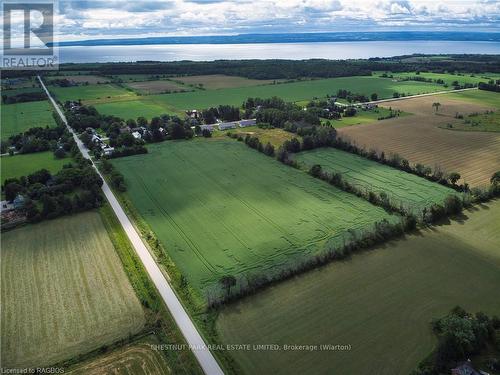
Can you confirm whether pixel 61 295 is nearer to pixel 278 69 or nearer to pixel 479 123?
pixel 479 123

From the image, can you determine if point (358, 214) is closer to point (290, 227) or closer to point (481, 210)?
point (290, 227)

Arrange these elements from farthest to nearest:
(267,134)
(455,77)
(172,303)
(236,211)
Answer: (455,77) → (267,134) → (236,211) → (172,303)

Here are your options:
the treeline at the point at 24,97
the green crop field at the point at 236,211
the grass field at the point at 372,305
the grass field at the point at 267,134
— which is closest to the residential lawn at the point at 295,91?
the grass field at the point at 267,134

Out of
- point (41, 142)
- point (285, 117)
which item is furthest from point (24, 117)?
point (285, 117)

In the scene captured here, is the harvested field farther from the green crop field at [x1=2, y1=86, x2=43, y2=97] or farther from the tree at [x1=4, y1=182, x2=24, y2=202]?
the tree at [x1=4, y1=182, x2=24, y2=202]

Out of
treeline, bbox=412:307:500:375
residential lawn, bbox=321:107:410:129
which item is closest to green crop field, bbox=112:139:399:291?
treeline, bbox=412:307:500:375
